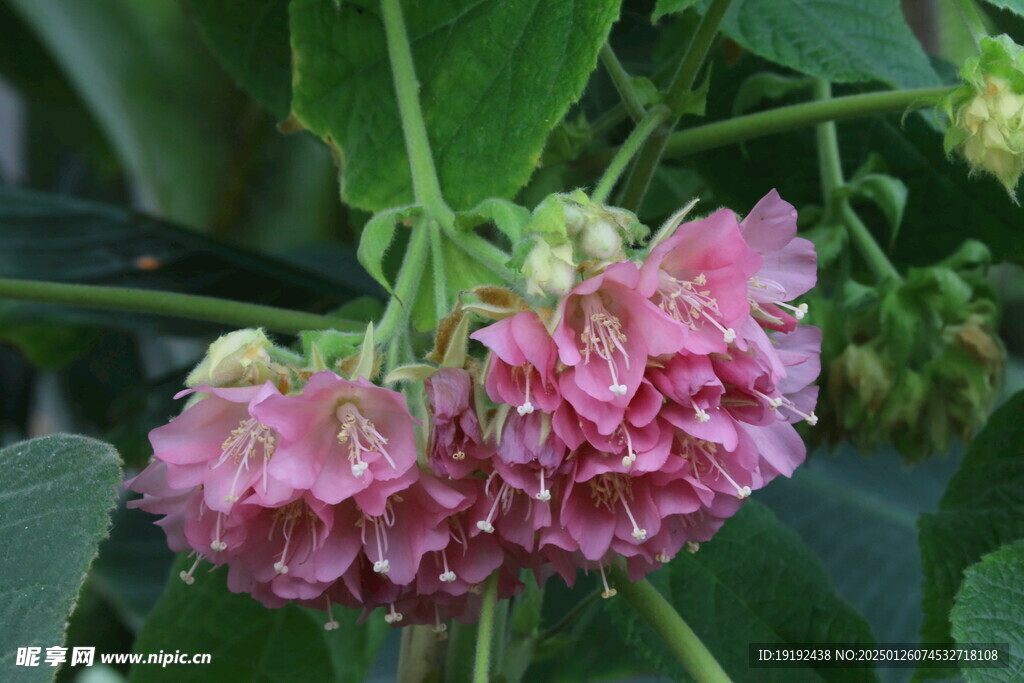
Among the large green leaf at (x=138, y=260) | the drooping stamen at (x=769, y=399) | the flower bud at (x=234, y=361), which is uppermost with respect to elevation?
the large green leaf at (x=138, y=260)

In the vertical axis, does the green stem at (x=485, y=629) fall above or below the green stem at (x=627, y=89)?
below

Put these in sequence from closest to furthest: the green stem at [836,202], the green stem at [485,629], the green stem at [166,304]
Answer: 1. the green stem at [485,629]
2. the green stem at [166,304]
3. the green stem at [836,202]

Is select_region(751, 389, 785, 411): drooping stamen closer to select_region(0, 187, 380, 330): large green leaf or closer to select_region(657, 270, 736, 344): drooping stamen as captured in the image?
select_region(657, 270, 736, 344): drooping stamen

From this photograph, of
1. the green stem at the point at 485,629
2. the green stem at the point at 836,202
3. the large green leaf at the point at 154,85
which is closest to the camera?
the green stem at the point at 485,629

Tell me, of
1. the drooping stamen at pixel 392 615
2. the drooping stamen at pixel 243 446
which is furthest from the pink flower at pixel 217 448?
the drooping stamen at pixel 392 615

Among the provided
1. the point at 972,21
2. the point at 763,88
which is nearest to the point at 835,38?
the point at 763,88

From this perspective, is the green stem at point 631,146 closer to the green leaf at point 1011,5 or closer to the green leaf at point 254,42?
the green leaf at point 1011,5

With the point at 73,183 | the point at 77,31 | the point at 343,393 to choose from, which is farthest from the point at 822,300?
the point at 73,183

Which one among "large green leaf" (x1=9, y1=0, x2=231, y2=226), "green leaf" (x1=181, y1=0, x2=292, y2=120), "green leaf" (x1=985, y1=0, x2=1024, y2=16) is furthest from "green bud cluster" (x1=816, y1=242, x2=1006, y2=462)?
"large green leaf" (x1=9, y1=0, x2=231, y2=226)

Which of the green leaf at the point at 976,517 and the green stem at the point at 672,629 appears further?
the green leaf at the point at 976,517
